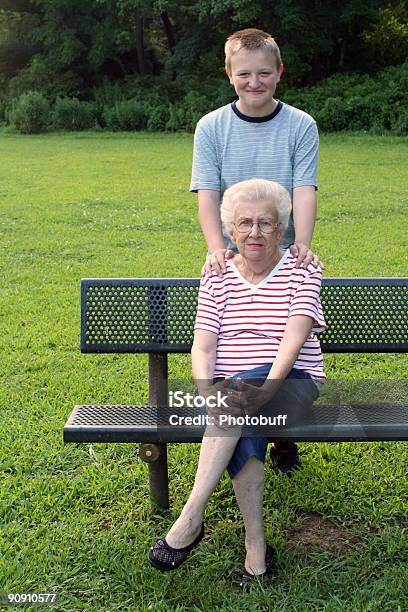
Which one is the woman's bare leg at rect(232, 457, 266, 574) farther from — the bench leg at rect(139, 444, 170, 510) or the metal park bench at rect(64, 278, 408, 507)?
the metal park bench at rect(64, 278, 408, 507)

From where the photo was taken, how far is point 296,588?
2730mm

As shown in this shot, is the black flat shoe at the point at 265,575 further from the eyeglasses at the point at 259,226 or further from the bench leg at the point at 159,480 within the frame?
the eyeglasses at the point at 259,226

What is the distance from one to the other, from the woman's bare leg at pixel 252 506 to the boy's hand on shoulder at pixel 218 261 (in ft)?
2.37

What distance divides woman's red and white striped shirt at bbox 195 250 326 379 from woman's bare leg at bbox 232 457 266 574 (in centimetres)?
38

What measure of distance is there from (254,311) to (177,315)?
0.53m

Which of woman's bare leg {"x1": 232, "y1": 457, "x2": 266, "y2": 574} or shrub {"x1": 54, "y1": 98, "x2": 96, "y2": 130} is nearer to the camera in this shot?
woman's bare leg {"x1": 232, "y1": 457, "x2": 266, "y2": 574}

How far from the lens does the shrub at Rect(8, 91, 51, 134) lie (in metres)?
25.9

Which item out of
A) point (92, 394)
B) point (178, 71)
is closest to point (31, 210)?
point (92, 394)

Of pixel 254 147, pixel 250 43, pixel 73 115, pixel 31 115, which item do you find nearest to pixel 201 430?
pixel 254 147

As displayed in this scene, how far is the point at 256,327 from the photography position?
2.96m

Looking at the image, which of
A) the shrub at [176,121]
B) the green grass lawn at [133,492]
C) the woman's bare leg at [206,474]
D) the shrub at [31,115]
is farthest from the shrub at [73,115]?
the woman's bare leg at [206,474]

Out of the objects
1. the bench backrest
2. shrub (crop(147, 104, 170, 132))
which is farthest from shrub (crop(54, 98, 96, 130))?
the bench backrest

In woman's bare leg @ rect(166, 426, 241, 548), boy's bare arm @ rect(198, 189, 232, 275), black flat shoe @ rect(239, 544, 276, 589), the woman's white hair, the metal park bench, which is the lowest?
black flat shoe @ rect(239, 544, 276, 589)

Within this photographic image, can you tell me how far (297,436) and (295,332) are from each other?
1.18 ft
